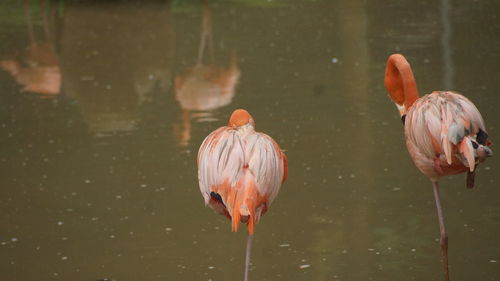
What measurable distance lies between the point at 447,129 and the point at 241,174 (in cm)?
84

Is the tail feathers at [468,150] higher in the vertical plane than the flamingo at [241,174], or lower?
higher

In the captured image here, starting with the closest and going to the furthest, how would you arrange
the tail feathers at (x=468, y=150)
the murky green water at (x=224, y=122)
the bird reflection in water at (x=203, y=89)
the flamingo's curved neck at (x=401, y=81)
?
the tail feathers at (x=468, y=150), the flamingo's curved neck at (x=401, y=81), the murky green water at (x=224, y=122), the bird reflection in water at (x=203, y=89)

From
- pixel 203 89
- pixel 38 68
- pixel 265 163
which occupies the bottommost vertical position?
pixel 38 68

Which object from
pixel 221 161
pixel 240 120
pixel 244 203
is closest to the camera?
pixel 244 203

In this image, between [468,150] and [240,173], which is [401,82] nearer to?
[468,150]

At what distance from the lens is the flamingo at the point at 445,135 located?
3400mm

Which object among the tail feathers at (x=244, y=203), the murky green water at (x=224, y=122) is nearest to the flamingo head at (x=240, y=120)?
the tail feathers at (x=244, y=203)

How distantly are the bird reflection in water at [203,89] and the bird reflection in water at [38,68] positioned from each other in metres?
1.19

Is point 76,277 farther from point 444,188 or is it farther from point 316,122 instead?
point 316,122

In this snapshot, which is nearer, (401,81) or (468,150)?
(468,150)

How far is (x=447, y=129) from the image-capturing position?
3.42 metres

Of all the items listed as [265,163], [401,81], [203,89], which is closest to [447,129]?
[401,81]

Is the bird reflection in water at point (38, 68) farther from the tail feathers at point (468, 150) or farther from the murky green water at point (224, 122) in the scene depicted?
the tail feathers at point (468, 150)

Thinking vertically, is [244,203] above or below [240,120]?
below
